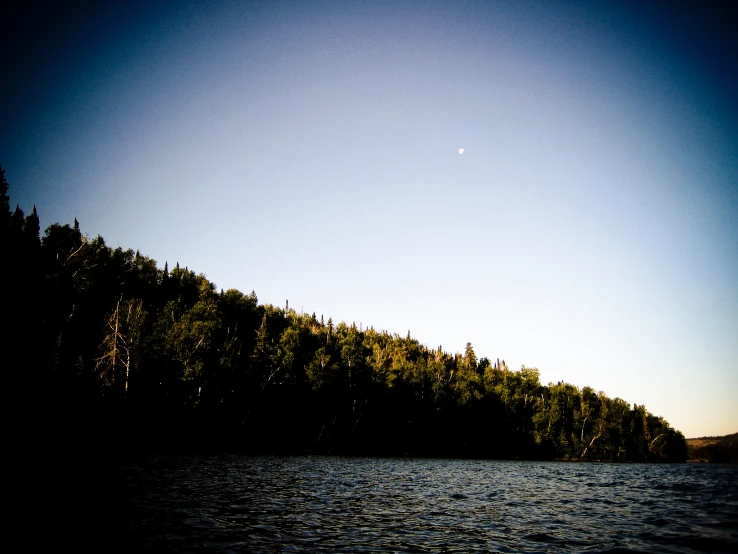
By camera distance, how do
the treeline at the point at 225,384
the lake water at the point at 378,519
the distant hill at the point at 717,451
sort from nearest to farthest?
the lake water at the point at 378,519, the treeline at the point at 225,384, the distant hill at the point at 717,451

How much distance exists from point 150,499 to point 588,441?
12368 cm

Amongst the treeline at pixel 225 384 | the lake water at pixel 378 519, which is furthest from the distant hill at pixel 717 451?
the lake water at pixel 378 519

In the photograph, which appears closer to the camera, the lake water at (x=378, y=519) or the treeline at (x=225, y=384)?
the lake water at (x=378, y=519)

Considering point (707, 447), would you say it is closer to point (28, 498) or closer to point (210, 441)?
point (210, 441)

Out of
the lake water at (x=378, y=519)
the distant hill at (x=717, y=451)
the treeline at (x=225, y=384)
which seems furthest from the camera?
the distant hill at (x=717, y=451)

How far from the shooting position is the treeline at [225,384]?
5272cm

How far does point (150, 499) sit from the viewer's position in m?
17.5

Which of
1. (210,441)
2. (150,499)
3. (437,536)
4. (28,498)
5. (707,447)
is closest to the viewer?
(437,536)

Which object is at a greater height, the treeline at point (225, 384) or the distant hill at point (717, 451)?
the treeline at point (225, 384)

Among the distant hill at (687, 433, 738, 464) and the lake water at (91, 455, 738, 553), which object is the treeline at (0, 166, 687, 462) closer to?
the lake water at (91, 455, 738, 553)

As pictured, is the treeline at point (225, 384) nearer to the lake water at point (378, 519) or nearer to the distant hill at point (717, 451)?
the lake water at point (378, 519)

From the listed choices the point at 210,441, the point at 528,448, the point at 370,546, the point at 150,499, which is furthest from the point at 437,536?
the point at 528,448

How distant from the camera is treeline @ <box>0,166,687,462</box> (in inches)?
2076

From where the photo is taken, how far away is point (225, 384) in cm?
7019
